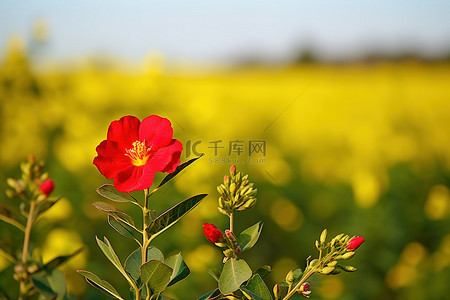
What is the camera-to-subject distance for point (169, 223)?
1.79 feet

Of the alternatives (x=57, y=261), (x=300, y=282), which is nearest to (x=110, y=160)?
(x=57, y=261)

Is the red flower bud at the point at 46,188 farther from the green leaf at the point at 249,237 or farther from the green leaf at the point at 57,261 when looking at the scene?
the green leaf at the point at 249,237

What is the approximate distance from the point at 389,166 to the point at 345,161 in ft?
1.40

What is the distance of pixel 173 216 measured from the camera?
0.55 meters

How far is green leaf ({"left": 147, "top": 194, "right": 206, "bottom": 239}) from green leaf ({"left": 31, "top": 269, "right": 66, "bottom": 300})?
130 millimetres

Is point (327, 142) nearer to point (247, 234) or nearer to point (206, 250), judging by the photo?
point (206, 250)

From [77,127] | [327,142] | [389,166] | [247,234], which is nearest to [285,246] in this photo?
[389,166]

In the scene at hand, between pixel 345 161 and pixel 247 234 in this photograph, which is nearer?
pixel 247 234

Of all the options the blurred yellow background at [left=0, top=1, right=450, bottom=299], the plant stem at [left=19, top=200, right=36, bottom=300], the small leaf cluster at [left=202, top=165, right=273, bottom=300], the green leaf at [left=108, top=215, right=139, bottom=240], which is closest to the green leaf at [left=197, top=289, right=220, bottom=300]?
the small leaf cluster at [left=202, top=165, right=273, bottom=300]

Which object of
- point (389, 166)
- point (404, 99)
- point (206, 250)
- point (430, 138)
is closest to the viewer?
point (206, 250)

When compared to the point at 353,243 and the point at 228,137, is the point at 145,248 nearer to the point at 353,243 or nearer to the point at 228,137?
the point at 353,243

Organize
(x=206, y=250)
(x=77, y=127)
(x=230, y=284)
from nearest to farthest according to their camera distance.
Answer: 1. (x=230, y=284)
2. (x=206, y=250)
3. (x=77, y=127)

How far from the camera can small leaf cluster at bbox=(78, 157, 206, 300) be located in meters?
0.52

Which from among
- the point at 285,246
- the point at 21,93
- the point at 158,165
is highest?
the point at 21,93
